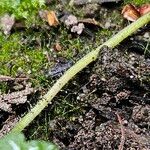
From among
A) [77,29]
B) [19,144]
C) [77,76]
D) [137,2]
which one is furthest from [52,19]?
[19,144]

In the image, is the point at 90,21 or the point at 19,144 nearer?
the point at 19,144

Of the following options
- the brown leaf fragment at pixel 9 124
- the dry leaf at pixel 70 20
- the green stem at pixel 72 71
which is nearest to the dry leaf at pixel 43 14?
the dry leaf at pixel 70 20

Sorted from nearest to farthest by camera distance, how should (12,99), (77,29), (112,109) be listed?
1. (112,109)
2. (12,99)
3. (77,29)

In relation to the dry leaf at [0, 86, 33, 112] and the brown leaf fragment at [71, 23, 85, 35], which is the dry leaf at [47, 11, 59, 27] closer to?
the brown leaf fragment at [71, 23, 85, 35]

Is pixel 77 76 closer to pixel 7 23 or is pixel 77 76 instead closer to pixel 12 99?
pixel 12 99

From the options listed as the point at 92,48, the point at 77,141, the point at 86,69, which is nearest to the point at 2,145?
the point at 77,141

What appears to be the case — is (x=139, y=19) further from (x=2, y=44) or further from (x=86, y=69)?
(x=2, y=44)

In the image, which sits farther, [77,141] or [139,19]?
[139,19]
